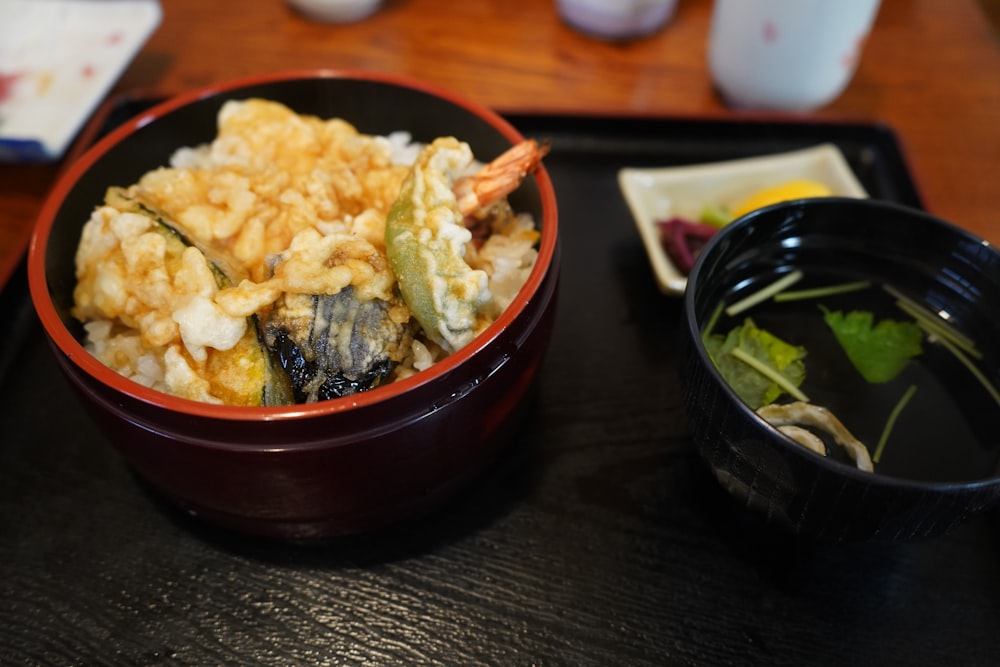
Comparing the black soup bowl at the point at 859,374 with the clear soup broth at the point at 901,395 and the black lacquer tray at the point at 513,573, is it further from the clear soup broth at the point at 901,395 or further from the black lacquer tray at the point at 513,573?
the black lacquer tray at the point at 513,573

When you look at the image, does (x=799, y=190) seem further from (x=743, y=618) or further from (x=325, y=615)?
(x=325, y=615)

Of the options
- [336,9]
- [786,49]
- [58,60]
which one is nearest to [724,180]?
[786,49]

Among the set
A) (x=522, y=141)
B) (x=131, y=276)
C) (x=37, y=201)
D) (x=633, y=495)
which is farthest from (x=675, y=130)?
(x=37, y=201)

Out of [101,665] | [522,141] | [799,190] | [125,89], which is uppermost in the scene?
[522,141]

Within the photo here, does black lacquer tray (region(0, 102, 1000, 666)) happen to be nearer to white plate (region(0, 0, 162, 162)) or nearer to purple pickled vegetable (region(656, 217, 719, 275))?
purple pickled vegetable (region(656, 217, 719, 275))

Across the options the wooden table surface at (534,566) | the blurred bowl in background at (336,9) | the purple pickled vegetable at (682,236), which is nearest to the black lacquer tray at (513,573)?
the wooden table surface at (534,566)

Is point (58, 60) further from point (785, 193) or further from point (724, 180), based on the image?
point (785, 193)
